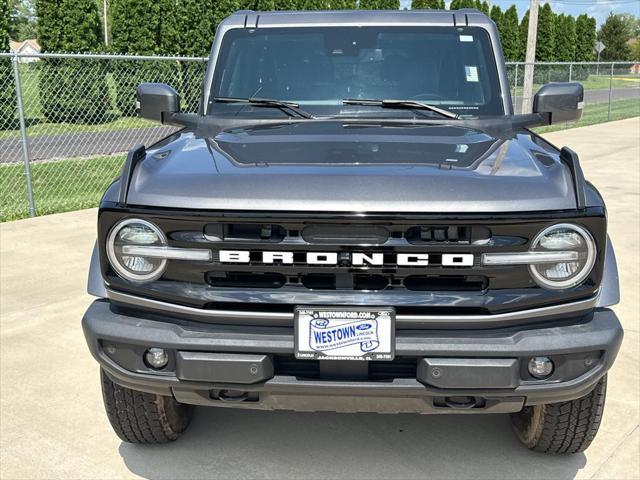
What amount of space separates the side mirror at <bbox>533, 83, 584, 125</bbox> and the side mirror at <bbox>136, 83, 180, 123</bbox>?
189 cm

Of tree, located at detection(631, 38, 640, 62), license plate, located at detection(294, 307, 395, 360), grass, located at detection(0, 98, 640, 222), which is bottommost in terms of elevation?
grass, located at detection(0, 98, 640, 222)

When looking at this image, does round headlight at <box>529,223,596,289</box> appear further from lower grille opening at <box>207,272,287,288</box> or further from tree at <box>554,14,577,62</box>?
tree at <box>554,14,577,62</box>

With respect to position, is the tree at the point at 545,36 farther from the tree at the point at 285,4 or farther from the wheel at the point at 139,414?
the wheel at the point at 139,414

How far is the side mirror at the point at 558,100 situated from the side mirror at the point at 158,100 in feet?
6.21

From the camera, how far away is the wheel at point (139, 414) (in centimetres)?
289

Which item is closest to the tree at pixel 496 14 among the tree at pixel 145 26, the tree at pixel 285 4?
the tree at pixel 285 4

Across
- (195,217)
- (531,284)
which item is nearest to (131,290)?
(195,217)

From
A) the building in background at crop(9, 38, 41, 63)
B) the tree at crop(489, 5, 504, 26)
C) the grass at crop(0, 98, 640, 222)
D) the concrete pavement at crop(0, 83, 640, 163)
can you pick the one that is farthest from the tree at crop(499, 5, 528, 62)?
the grass at crop(0, 98, 640, 222)

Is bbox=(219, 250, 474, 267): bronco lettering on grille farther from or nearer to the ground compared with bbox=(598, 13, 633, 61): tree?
nearer to the ground

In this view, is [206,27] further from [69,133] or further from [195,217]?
[195,217]

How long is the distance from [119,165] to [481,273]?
10588 millimetres

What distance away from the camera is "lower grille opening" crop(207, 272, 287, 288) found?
2418 millimetres

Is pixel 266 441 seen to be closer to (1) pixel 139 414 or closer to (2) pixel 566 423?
(1) pixel 139 414

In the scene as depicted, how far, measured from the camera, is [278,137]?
3.04m
